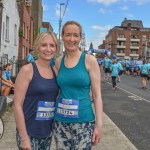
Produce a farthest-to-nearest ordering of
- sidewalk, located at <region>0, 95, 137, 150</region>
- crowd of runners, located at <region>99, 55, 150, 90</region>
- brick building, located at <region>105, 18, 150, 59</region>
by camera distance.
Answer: brick building, located at <region>105, 18, 150, 59</region> → crowd of runners, located at <region>99, 55, 150, 90</region> → sidewalk, located at <region>0, 95, 137, 150</region>

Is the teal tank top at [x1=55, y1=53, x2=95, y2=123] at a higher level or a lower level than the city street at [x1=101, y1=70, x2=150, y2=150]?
higher

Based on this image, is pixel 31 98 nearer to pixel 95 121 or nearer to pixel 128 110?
pixel 95 121

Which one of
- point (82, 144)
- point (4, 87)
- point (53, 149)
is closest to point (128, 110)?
point (4, 87)

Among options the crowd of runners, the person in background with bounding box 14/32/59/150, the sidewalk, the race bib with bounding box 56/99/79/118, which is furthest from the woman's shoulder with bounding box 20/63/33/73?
the crowd of runners

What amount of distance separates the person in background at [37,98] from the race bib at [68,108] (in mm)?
72

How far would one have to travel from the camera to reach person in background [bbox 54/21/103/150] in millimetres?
3180

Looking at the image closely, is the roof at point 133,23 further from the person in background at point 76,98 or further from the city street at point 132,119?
A: the person in background at point 76,98

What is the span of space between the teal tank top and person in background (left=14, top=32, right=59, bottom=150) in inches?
3.0

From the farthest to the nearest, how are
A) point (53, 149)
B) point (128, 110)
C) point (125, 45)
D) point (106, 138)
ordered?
point (125, 45)
point (128, 110)
point (106, 138)
point (53, 149)

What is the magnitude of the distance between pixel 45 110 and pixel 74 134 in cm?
35

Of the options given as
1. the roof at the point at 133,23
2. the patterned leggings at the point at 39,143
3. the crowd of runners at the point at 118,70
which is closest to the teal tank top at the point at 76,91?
the patterned leggings at the point at 39,143

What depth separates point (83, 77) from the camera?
124 inches

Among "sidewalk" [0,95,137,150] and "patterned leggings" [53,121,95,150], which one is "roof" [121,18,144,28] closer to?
"sidewalk" [0,95,137,150]

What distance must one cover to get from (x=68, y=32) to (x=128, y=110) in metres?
8.88
